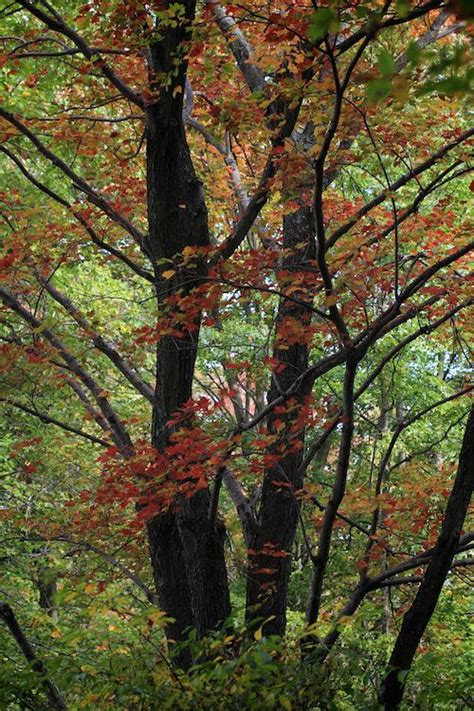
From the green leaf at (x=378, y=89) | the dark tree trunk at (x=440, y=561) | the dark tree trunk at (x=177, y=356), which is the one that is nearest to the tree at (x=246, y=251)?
the dark tree trunk at (x=177, y=356)

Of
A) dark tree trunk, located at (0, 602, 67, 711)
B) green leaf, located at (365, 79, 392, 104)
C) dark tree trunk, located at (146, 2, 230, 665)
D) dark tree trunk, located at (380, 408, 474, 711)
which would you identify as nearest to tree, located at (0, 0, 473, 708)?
dark tree trunk, located at (146, 2, 230, 665)

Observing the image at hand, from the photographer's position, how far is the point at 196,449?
4859 mm

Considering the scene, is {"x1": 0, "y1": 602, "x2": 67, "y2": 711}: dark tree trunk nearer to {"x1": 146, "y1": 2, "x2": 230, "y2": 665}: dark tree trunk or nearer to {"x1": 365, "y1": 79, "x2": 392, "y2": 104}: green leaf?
{"x1": 146, "y1": 2, "x2": 230, "y2": 665}: dark tree trunk

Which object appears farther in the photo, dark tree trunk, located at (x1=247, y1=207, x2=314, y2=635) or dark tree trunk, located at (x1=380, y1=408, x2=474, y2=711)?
dark tree trunk, located at (x1=247, y1=207, x2=314, y2=635)

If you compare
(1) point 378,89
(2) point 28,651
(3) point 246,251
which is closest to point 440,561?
(2) point 28,651

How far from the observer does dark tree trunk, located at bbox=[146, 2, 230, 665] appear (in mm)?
5273

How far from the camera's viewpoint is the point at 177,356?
231 inches

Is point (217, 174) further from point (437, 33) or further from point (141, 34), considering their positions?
point (141, 34)

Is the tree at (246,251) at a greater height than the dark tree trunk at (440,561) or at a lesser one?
greater

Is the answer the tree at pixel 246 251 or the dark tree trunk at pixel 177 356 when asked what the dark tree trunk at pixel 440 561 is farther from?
the dark tree trunk at pixel 177 356

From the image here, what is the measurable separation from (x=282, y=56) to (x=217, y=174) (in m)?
3.48

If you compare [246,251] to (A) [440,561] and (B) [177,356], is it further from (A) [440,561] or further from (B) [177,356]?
(A) [440,561]

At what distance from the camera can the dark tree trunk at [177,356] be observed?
5273 millimetres

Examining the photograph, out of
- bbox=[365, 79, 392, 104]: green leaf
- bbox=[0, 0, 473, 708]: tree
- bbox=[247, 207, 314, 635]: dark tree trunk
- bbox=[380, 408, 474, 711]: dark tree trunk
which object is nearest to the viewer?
bbox=[365, 79, 392, 104]: green leaf
